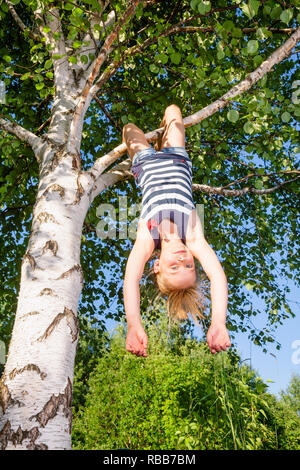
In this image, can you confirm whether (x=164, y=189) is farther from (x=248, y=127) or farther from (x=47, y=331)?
(x=47, y=331)

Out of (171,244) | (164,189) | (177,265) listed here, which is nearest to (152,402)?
(177,265)

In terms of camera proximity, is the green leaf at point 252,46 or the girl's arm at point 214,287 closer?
the girl's arm at point 214,287

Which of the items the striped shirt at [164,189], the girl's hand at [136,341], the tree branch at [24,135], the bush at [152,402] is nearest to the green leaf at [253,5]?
the striped shirt at [164,189]

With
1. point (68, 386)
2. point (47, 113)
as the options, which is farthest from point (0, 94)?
point (68, 386)

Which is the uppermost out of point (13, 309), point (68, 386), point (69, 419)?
point (13, 309)

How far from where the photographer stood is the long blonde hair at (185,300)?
351 cm

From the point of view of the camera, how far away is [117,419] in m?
11.8

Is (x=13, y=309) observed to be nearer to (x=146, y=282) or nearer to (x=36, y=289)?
(x=146, y=282)

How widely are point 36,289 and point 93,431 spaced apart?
11.5m

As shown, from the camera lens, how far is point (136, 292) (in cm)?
285

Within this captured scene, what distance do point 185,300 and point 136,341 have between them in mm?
1045

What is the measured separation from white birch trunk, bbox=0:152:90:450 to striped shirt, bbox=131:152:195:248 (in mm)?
638

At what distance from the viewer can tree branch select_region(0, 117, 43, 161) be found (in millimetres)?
3958

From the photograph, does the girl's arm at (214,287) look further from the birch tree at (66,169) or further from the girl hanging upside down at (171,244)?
the birch tree at (66,169)
